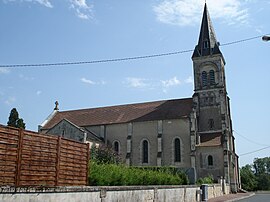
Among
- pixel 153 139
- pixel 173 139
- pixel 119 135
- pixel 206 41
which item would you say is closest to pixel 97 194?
pixel 173 139

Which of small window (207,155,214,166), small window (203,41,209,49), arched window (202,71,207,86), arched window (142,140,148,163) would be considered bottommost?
small window (207,155,214,166)

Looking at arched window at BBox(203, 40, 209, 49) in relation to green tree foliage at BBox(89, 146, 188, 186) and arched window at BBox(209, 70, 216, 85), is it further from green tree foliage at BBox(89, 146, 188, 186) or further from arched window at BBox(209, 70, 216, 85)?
green tree foliage at BBox(89, 146, 188, 186)

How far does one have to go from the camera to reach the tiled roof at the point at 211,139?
39812 mm

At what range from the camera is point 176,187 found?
1908 cm

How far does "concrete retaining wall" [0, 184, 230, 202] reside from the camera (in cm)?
862

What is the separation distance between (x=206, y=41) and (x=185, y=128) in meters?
14.7

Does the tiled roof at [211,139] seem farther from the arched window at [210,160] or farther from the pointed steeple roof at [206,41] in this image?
the pointed steeple roof at [206,41]

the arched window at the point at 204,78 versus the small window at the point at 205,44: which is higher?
the small window at the point at 205,44

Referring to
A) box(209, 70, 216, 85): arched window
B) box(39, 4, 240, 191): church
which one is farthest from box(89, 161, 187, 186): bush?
box(209, 70, 216, 85): arched window

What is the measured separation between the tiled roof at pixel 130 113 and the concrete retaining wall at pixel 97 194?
907 inches

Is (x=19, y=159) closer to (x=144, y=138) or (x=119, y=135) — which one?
(x=144, y=138)

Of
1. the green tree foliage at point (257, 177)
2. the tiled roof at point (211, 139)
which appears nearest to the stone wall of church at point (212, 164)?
the tiled roof at point (211, 139)

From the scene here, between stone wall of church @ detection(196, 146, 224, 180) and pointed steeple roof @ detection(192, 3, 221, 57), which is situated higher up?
pointed steeple roof @ detection(192, 3, 221, 57)

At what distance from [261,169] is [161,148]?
82029mm
